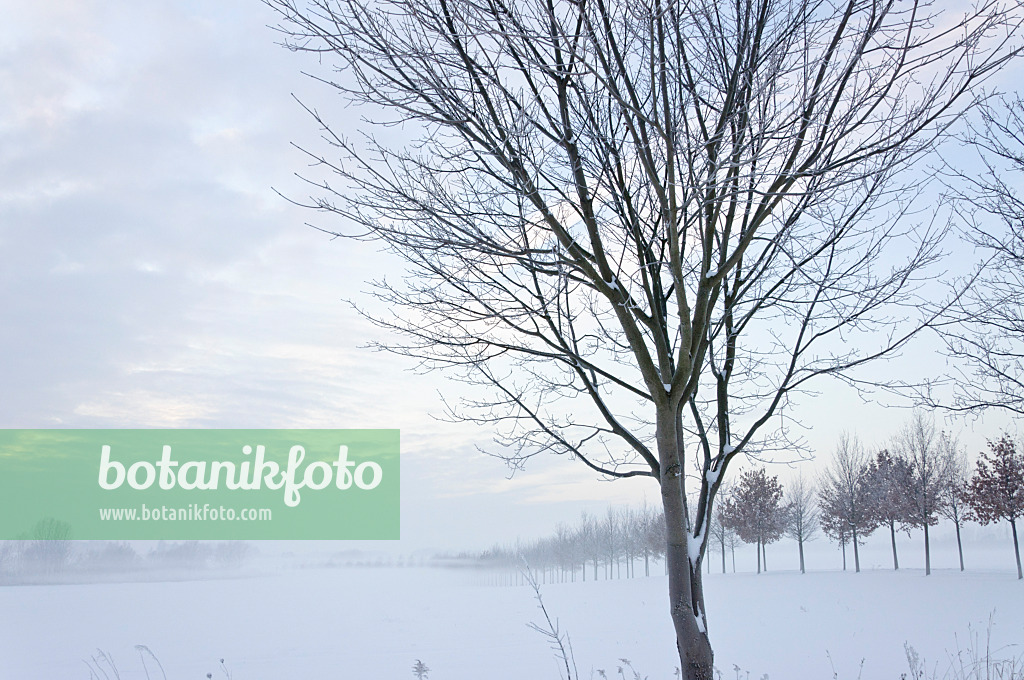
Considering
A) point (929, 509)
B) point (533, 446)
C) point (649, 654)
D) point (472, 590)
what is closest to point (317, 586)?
point (472, 590)

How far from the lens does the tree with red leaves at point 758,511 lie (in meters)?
33.4

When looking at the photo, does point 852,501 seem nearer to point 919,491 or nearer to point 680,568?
point 919,491

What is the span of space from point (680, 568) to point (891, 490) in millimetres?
31496

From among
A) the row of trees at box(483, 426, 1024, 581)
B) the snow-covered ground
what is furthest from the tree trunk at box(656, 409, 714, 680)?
the row of trees at box(483, 426, 1024, 581)

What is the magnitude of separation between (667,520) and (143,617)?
24.9 m

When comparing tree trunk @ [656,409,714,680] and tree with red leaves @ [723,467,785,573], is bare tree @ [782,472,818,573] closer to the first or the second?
tree with red leaves @ [723,467,785,573]

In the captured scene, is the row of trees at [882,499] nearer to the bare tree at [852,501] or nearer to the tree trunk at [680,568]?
the bare tree at [852,501]

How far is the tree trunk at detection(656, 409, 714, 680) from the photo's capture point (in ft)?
10.3

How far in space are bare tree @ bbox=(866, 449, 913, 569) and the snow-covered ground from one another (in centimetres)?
358

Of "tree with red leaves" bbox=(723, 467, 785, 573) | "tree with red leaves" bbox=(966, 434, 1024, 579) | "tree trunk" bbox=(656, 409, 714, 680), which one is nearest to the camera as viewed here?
"tree trunk" bbox=(656, 409, 714, 680)

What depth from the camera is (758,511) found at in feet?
111

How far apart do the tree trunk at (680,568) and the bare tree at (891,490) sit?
3024cm

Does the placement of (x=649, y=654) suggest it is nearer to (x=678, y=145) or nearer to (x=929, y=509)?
(x=678, y=145)

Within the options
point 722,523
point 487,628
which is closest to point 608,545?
point 722,523
